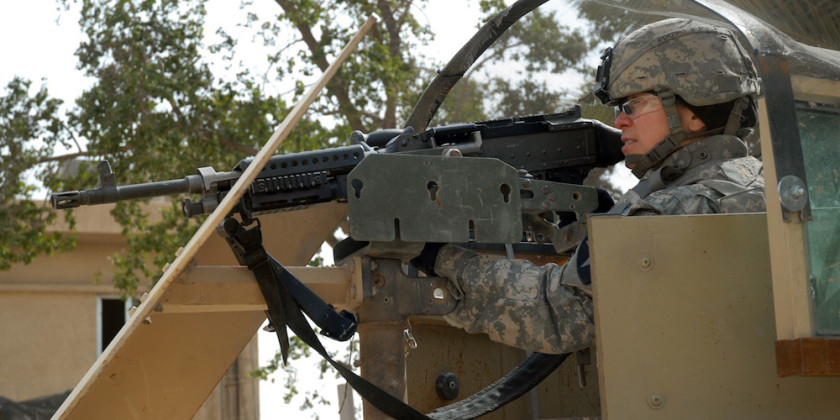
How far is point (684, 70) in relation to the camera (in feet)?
11.4

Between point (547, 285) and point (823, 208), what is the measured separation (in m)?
0.89

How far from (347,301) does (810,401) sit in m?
1.32

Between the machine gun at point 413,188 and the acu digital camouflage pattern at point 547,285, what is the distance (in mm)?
108

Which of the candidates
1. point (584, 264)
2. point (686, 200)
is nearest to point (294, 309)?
point (584, 264)

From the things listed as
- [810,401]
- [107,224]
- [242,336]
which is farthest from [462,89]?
[107,224]

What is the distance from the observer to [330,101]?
11328mm

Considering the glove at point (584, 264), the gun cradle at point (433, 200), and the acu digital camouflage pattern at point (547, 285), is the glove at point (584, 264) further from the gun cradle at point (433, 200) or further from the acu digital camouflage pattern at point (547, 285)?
the gun cradle at point (433, 200)

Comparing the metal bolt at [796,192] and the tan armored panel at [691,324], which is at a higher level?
the metal bolt at [796,192]

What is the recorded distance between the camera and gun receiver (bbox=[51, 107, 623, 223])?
329cm

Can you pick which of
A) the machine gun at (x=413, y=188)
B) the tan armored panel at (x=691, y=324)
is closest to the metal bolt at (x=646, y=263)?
the tan armored panel at (x=691, y=324)

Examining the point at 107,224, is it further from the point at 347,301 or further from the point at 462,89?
the point at 347,301

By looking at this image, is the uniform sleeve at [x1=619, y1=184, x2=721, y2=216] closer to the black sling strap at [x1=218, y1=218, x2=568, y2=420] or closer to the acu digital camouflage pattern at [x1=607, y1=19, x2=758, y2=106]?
the acu digital camouflage pattern at [x1=607, y1=19, x2=758, y2=106]

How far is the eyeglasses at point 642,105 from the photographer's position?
357cm

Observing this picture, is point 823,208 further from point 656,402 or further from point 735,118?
point 735,118
